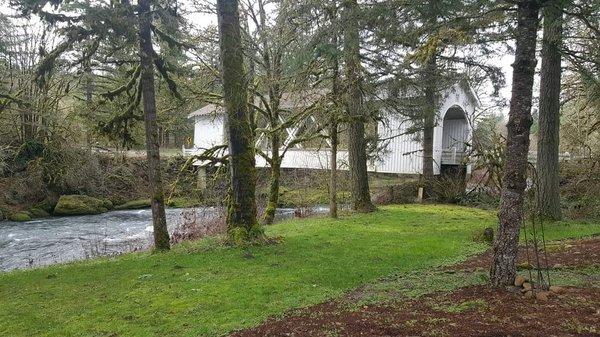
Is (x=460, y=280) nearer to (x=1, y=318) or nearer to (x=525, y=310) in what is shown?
(x=525, y=310)

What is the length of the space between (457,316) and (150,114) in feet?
22.5

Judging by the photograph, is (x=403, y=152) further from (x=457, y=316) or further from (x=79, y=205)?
(x=457, y=316)

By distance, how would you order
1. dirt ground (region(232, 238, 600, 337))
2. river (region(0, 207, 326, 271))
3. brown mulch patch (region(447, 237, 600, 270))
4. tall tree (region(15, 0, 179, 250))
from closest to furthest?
dirt ground (region(232, 238, 600, 337)), brown mulch patch (region(447, 237, 600, 270)), tall tree (region(15, 0, 179, 250)), river (region(0, 207, 326, 271))

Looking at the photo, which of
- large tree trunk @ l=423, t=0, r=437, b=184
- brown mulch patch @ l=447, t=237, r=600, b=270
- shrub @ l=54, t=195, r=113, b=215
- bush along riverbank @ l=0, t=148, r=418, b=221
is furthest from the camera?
shrub @ l=54, t=195, r=113, b=215

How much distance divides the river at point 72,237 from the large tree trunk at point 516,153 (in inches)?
362

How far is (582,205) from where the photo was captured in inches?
518

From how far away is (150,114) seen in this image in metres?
8.77

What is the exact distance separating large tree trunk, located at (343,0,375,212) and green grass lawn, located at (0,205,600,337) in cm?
354

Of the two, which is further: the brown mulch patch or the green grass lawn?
the brown mulch patch

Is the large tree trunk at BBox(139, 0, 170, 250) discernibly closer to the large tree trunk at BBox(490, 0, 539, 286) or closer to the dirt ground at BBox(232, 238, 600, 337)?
the dirt ground at BBox(232, 238, 600, 337)

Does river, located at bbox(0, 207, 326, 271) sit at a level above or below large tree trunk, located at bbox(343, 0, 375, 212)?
below

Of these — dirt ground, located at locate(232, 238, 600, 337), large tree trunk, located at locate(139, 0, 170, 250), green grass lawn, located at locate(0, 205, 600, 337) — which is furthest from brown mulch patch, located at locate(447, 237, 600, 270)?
large tree trunk, located at locate(139, 0, 170, 250)

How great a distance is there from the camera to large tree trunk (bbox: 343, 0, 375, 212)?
7945 mm

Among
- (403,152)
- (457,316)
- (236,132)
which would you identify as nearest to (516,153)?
(457,316)
